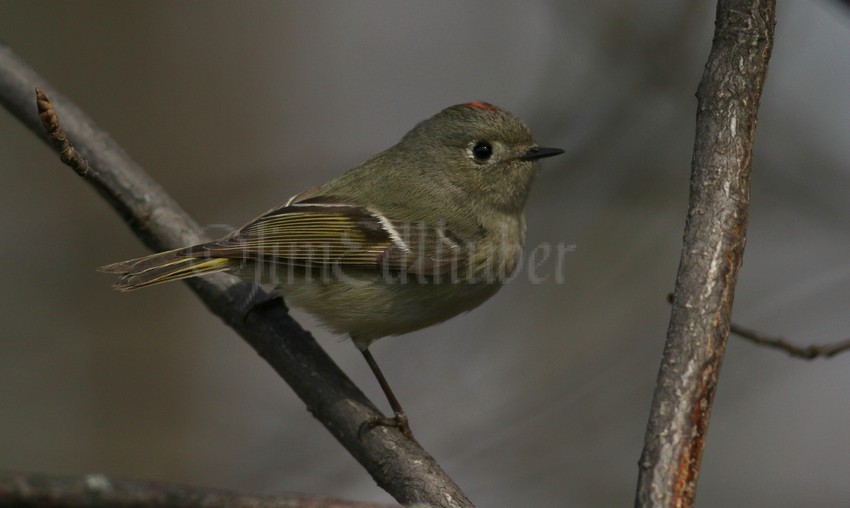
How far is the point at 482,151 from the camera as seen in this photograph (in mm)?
2889

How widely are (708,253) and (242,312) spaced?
1.43 metres

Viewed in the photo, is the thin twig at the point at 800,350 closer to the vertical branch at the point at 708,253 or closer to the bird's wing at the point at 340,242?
the vertical branch at the point at 708,253

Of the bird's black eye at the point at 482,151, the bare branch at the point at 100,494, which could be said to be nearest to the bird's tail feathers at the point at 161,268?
the bird's black eye at the point at 482,151

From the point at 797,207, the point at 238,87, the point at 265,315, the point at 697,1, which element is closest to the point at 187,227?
the point at 265,315

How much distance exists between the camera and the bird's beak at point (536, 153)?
108 inches

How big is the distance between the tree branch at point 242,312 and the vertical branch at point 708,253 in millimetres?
690

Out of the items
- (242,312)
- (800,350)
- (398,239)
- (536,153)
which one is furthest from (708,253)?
(242,312)

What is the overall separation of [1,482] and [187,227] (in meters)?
1.69

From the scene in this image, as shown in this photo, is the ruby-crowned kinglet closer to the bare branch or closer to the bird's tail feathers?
the bird's tail feathers

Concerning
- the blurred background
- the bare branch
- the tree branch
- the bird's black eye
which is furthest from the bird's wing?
the bare branch

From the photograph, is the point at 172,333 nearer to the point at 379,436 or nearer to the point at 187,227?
the point at 187,227

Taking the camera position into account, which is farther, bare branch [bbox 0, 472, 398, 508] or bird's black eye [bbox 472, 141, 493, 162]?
bird's black eye [bbox 472, 141, 493, 162]

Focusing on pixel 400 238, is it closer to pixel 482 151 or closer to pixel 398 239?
pixel 398 239

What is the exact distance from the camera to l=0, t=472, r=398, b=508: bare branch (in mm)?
918
